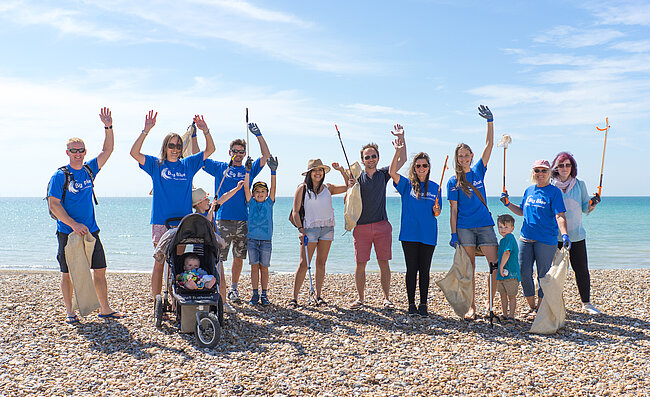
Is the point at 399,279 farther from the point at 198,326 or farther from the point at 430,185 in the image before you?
the point at 198,326

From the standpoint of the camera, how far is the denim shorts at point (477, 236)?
615 cm

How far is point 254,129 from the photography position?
23.4 ft

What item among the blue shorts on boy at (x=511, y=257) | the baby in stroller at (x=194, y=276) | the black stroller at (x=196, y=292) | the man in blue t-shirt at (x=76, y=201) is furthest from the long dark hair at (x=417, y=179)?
the man in blue t-shirt at (x=76, y=201)

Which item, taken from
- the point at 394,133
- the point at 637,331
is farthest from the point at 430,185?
the point at 637,331

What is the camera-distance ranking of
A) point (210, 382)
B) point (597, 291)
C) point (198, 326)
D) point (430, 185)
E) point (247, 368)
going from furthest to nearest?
point (597, 291) → point (430, 185) → point (198, 326) → point (247, 368) → point (210, 382)

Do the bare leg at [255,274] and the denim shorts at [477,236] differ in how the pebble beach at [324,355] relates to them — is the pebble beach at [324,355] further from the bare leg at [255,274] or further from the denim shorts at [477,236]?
the denim shorts at [477,236]

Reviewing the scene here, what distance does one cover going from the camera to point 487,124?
6488 millimetres

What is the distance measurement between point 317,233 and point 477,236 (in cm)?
206

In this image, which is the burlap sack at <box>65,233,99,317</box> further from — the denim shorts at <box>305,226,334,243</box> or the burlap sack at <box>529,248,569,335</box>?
the burlap sack at <box>529,248,569,335</box>

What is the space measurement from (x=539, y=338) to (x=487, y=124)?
2668mm

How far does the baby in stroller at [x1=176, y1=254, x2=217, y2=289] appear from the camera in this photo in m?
5.53

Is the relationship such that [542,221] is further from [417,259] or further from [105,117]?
[105,117]

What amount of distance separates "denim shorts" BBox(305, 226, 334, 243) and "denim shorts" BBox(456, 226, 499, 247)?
1714 mm

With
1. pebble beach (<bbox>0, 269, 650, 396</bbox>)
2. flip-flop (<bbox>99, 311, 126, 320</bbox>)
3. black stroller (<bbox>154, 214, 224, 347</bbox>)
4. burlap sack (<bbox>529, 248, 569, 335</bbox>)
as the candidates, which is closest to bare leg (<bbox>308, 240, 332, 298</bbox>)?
pebble beach (<bbox>0, 269, 650, 396</bbox>)
